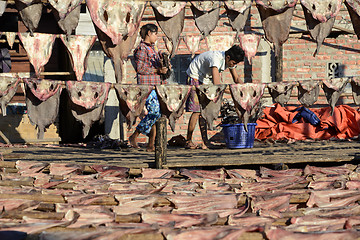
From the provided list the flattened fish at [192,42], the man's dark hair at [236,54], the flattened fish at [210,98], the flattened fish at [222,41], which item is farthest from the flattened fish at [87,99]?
the flattened fish at [222,41]

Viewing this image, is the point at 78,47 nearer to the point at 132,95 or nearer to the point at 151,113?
the point at 132,95

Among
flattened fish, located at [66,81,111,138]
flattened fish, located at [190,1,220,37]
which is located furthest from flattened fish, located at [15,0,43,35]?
flattened fish, located at [190,1,220,37]

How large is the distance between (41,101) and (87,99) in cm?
41

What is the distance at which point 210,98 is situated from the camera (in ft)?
17.3

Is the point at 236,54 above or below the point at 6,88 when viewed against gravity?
above

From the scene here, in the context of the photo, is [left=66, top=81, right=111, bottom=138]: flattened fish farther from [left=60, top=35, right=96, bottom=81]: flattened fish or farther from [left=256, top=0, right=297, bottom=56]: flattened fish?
[left=256, top=0, right=297, bottom=56]: flattened fish

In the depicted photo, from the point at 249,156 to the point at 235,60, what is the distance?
4.80 feet

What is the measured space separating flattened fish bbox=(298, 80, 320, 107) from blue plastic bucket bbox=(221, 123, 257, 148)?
1677mm

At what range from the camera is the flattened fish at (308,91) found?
5.48 meters

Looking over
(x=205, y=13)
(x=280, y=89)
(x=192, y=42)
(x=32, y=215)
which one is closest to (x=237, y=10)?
(x=205, y=13)

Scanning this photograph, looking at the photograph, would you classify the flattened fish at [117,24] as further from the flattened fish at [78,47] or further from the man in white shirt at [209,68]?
the man in white shirt at [209,68]

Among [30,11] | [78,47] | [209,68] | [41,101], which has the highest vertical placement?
[30,11]

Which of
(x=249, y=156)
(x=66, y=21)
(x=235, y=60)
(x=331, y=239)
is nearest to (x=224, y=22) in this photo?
(x=235, y=60)

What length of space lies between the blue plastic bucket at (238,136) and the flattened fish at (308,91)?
5.50 ft
